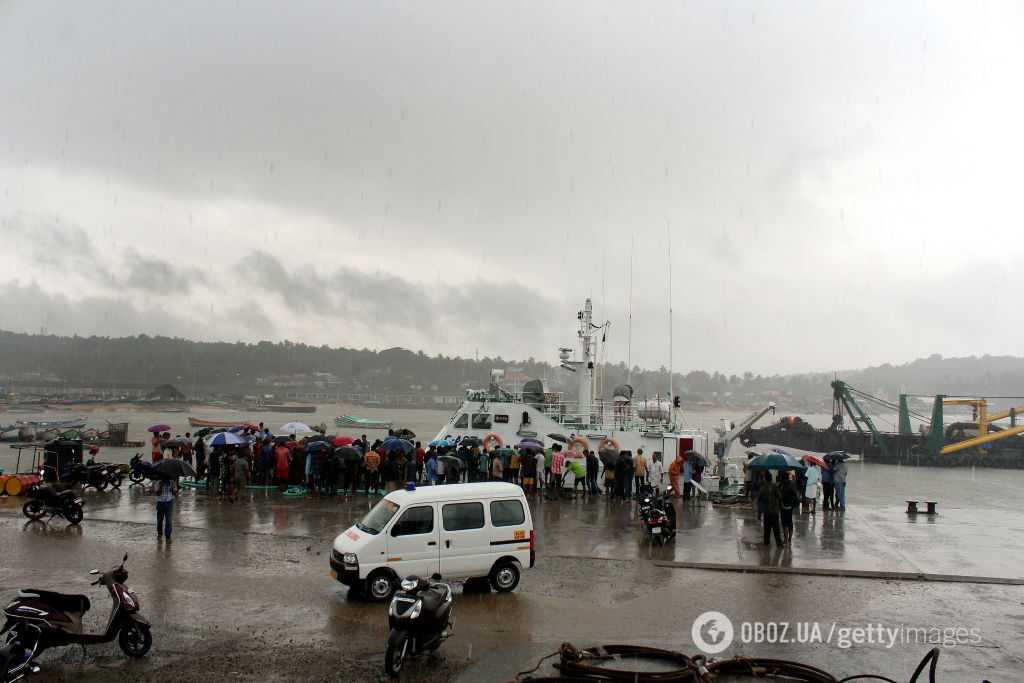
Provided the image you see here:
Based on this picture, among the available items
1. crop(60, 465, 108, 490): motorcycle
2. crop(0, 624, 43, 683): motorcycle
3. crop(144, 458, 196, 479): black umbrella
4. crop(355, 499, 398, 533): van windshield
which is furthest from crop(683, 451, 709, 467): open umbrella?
crop(60, 465, 108, 490): motorcycle

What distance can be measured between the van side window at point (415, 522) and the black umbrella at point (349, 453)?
792cm

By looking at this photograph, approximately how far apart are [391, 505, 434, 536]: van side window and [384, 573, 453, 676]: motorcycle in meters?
1.86

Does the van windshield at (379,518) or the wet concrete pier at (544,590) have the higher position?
the van windshield at (379,518)

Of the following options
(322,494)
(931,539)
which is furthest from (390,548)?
(931,539)

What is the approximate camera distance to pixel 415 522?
29.7 ft

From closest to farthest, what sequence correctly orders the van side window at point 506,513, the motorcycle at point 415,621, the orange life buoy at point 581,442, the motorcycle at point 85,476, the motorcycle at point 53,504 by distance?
the motorcycle at point 415,621
the van side window at point 506,513
the motorcycle at point 53,504
the motorcycle at point 85,476
the orange life buoy at point 581,442

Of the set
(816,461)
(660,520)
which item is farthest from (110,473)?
(816,461)

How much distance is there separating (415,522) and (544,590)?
218 centimetres

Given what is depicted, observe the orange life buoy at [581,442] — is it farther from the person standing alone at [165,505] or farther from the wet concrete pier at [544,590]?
the person standing alone at [165,505]

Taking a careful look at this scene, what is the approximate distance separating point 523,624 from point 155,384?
19072 cm

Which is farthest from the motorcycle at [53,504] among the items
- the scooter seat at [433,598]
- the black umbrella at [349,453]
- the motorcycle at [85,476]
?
the scooter seat at [433,598]

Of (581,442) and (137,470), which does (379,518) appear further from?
(137,470)

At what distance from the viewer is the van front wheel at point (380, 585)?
8742 millimetres

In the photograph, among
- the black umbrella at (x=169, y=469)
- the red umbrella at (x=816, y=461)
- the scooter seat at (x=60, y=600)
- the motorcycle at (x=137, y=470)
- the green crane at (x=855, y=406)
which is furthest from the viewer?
the green crane at (x=855, y=406)
